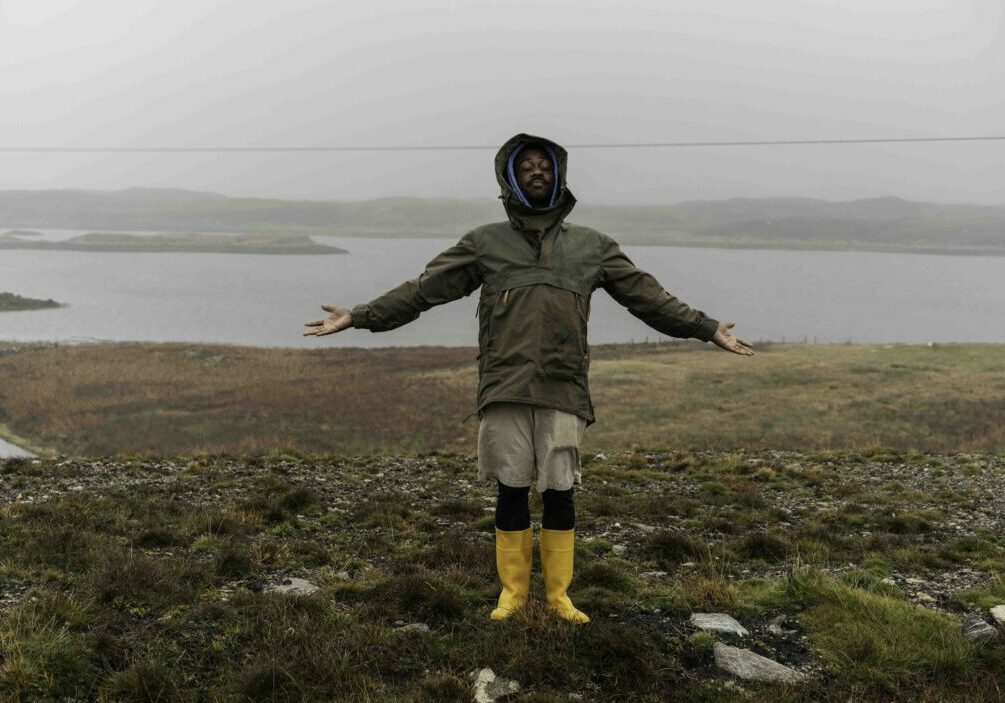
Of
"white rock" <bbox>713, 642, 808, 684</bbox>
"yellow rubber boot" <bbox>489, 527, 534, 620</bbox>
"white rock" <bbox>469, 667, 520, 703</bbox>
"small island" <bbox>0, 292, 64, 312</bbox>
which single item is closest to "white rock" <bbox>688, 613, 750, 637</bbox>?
"white rock" <bbox>713, 642, 808, 684</bbox>

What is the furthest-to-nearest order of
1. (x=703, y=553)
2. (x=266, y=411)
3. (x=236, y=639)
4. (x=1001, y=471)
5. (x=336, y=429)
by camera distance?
(x=266, y=411), (x=336, y=429), (x=1001, y=471), (x=703, y=553), (x=236, y=639)

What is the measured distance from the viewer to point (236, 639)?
215 inches

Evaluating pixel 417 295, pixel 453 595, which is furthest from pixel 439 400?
pixel 417 295

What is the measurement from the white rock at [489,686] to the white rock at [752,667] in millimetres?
1432

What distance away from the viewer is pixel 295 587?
6.83 metres

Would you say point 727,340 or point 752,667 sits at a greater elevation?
point 727,340

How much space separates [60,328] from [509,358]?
92.3 meters

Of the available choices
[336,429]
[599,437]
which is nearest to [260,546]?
[599,437]

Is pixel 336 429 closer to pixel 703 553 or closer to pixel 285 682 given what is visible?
pixel 703 553

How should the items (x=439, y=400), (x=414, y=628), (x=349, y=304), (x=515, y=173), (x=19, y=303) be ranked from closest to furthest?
(x=414, y=628)
(x=515, y=173)
(x=439, y=400)
(x=19, y=303)
(x=349, y=304)

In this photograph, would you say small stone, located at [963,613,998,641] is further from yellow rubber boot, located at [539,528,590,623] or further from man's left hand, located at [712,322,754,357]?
yellow rubber boot, located at [539,528,590,623]

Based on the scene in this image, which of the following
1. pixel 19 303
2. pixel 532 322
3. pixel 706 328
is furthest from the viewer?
pixel 19 303

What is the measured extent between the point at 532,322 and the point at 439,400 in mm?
32230

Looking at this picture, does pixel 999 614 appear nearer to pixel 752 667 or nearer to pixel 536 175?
pixel 752 667
